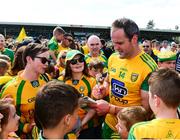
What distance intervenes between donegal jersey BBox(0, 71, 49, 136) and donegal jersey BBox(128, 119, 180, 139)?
166 centimetres

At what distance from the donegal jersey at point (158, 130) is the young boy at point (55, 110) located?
1.67 ft

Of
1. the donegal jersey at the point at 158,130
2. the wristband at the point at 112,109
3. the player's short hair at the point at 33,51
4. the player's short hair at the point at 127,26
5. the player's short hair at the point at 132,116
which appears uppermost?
the player's short hair at the point at 127,26

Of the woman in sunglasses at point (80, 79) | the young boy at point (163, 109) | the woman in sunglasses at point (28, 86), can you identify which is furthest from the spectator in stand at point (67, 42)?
the young boy at point (163, 109)

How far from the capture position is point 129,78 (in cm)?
369

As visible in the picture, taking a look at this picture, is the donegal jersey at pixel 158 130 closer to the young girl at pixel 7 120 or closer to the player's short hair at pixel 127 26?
the young girl at pixel 7 120

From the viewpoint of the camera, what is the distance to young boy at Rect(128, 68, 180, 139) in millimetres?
2461

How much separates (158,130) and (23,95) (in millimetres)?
1852

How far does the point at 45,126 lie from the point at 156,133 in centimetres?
82

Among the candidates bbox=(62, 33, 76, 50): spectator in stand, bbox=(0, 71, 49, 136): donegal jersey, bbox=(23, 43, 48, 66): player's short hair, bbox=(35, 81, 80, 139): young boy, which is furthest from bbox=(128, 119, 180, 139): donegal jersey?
bbox=(62, 33, 76, 50): spectator in stand

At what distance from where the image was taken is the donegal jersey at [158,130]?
2.45 meters

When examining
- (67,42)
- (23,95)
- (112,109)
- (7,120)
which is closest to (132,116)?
(112,109)

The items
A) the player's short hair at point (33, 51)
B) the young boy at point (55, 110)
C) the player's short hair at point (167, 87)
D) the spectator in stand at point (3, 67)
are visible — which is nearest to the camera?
the young boy at point (55, 110)

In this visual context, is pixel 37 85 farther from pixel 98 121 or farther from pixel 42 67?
pixel 98 121

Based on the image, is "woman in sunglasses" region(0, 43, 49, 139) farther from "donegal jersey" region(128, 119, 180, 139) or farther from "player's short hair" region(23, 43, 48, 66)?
"donegal jersey" region(128, 119, 180, 139)
